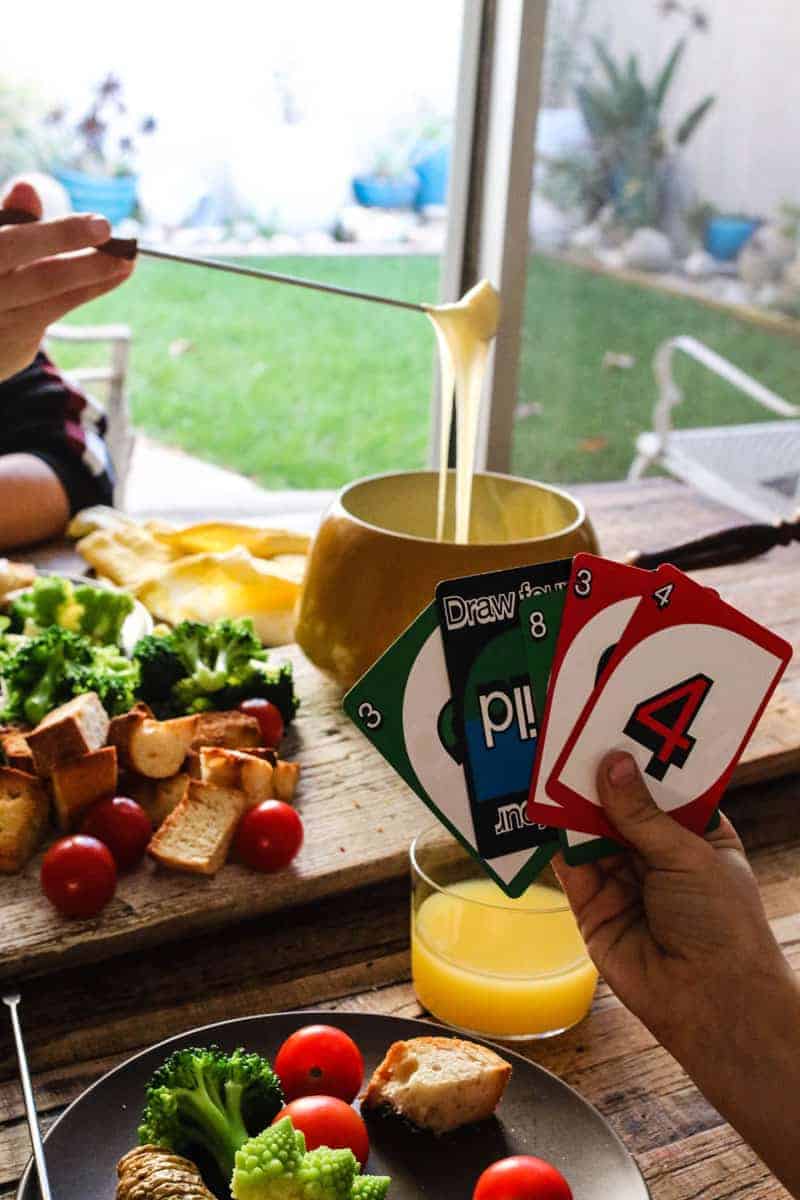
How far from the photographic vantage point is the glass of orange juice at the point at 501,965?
98 centimetres

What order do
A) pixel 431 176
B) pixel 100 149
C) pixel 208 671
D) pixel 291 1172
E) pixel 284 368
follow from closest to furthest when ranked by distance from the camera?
1. pixel 291 1172
2. pixel 208 671
3. pixel 100 149
4. pixel 431 176
5. pixel 284 368

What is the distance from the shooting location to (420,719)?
2.88 ft

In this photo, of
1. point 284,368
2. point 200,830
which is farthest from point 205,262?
point 284,368

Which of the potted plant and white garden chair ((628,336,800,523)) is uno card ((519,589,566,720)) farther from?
the potted plant

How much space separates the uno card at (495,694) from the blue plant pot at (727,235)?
2.91 metres

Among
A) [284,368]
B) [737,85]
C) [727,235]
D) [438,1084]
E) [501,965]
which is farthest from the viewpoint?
[284,368]

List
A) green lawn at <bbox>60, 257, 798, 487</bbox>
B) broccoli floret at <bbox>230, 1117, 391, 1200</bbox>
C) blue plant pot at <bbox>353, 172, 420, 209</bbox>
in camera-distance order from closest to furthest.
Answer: broccoli floret at <bbox>230, 1117, 391, 1200</bbox>
blue plant pot at <bbox>353, 172, 420, 209</bbox>
green lawn at <bbox>60, 257, 798, 487</bbox>

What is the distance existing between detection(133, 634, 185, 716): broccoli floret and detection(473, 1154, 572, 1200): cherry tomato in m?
0.69

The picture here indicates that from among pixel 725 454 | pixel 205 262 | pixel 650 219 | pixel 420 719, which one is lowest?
pixel 725 454

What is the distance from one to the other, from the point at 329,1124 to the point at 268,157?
5770mm

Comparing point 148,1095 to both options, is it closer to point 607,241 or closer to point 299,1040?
point 299,1040

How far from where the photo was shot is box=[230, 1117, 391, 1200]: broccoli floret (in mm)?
730

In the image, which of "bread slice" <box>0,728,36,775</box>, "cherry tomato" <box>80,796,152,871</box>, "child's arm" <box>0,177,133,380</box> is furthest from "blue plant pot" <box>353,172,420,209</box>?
"cherry tomato" <box>80,796,152,871</box>

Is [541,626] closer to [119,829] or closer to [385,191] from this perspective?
[119,829]
